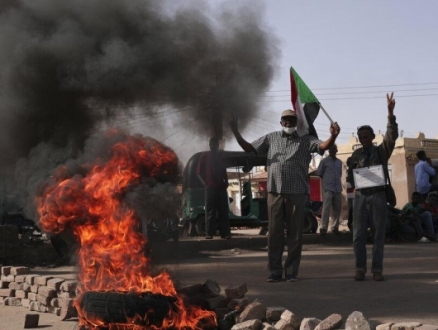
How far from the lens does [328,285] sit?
6.33 m

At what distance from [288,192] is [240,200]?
8.58 metres

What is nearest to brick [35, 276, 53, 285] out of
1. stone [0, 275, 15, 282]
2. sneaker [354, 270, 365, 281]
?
stone [0, 275, 15, 282]

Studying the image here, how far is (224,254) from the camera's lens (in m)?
10.5

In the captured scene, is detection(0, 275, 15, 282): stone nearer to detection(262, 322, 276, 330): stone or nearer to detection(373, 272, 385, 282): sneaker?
detection(262, 322, 276, 330): stone

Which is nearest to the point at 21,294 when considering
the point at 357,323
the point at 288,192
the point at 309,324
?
the point at 288,192

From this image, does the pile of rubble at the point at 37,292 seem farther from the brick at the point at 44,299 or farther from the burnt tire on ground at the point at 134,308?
the burnt tire on ground at the point at 134,308

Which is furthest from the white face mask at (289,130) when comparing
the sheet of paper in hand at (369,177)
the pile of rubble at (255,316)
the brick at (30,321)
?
the brick at (30,321)

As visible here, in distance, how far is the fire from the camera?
5035 mm

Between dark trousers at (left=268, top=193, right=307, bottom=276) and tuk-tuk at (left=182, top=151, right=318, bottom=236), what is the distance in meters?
6.82

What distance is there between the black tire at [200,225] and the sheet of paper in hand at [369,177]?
7.08 meters

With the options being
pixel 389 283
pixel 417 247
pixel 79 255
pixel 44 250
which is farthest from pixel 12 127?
pixel 417 247

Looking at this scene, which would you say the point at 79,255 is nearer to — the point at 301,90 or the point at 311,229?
the point at 301,90

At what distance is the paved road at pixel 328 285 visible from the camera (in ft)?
16.6

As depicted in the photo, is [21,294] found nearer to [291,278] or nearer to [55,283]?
[55,283]
